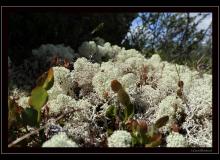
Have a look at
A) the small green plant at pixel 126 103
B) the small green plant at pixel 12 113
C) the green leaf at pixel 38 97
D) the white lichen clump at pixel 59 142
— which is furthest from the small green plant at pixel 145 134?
the small green plant at pixel 12 113

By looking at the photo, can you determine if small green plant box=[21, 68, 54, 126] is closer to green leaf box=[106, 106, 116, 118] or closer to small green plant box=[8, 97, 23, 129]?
small green plant box=[8, 97, 23, 129]

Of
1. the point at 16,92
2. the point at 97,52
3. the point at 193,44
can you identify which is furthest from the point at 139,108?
the point at 193,44

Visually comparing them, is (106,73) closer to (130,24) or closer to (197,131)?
(197,131)

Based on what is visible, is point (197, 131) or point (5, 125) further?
point (197, 131)

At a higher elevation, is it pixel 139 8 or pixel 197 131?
pixel 139 8

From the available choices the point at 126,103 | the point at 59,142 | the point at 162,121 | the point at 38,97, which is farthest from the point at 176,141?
the point at 38,97

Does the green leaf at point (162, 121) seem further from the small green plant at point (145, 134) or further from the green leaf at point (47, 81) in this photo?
the green leaf at point (47, 81)

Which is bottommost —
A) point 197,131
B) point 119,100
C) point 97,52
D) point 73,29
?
point 197,131
